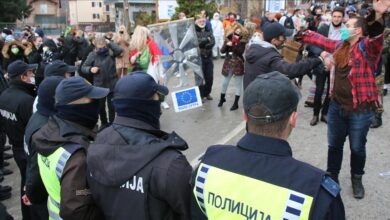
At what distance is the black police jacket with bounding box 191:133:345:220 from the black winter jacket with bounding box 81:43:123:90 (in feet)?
17.1

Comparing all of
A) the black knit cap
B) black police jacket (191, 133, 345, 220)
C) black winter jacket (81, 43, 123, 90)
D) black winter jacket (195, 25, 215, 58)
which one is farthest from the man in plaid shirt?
black winter jacket (195, 25, 215, 58)

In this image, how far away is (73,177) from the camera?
2244mm

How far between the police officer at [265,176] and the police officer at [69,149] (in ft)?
2.60

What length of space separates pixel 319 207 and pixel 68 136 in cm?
160

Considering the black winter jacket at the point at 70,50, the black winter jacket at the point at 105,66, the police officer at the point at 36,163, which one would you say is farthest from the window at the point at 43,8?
the police officer at the point at 36,163

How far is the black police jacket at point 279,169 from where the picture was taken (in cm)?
156

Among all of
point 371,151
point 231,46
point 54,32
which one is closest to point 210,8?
point 231,46

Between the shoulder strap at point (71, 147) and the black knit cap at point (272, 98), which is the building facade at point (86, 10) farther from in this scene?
the black knit cap at point (272, 98)

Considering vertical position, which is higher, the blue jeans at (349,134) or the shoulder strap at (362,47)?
the shoulder strap at (362,47)

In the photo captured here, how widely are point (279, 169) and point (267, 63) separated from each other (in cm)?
329

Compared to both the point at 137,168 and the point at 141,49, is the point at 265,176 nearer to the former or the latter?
the point at 137,168

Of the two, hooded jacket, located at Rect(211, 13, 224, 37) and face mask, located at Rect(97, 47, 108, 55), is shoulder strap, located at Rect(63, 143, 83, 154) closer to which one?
face mask, located at Rect(97, 47, 108, 55)

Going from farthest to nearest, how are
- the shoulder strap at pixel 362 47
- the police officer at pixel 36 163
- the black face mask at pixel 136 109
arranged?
the shoulder strap at pixel 362 47 < the police officer at pixel 36 163 < the black face mask at pixel 136 109

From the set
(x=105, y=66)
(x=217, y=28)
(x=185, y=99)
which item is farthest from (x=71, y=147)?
(x=217, y=28)
